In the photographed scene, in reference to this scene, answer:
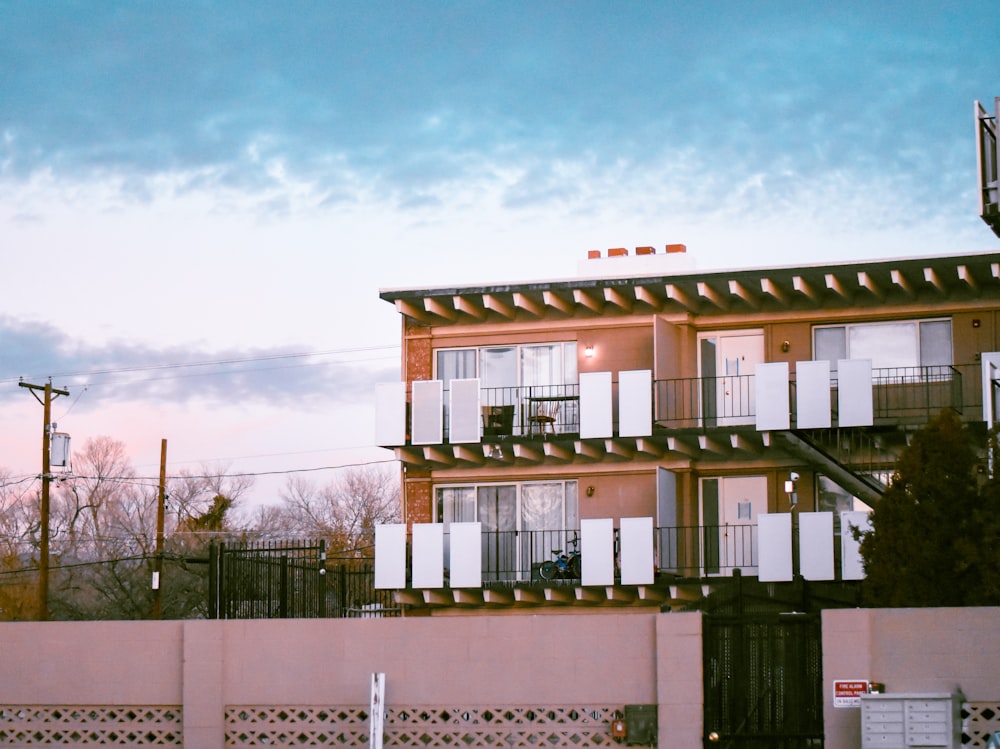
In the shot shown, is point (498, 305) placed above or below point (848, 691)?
above

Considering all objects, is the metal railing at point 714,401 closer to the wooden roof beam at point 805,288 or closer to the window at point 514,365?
the window at point 514,365

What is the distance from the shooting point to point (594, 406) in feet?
93.0

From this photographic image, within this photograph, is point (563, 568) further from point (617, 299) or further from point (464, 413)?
point (617, 299)

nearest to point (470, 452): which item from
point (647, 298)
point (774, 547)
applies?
point (647, 298)

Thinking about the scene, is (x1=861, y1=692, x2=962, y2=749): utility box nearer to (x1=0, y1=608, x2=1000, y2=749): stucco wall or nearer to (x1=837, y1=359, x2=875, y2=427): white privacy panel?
(x1=0, y1=608, x2=1000, y2=749): stucco wall

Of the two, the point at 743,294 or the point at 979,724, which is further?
the point at 743,294

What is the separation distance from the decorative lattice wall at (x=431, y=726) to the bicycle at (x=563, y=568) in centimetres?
1091

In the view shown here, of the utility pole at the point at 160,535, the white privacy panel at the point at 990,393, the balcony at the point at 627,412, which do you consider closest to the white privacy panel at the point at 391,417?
the balcony at the point at 627,412

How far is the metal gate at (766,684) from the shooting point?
15992 millimetres

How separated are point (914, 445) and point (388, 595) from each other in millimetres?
13192

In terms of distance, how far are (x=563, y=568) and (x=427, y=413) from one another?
13.1 ft

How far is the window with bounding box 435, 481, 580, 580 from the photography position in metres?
29.1

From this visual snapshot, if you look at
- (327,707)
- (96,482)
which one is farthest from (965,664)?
(96,482)

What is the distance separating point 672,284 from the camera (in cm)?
2836
